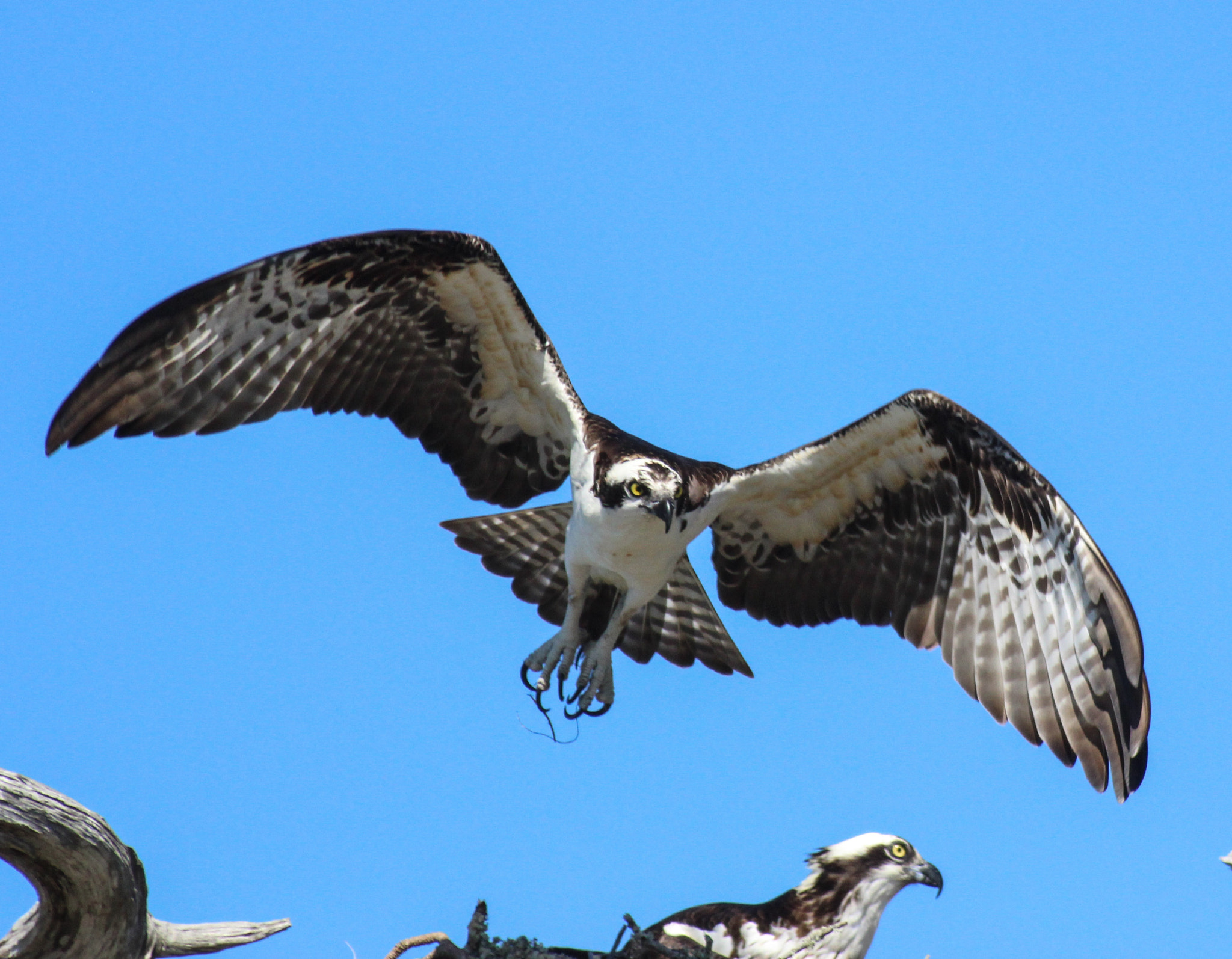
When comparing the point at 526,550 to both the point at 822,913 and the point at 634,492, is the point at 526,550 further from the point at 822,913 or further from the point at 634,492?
the point at 822,913

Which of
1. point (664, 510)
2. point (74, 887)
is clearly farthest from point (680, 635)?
point (74, 887)

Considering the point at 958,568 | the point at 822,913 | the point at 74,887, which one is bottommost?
the point at 74,887

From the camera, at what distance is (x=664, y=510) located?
694 cm

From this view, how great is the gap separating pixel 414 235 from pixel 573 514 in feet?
6.26

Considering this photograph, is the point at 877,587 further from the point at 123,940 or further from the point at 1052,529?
the point at 123,940

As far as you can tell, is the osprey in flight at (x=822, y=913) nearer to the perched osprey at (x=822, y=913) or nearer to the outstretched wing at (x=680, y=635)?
the perched osprey at (x=822, y=913)

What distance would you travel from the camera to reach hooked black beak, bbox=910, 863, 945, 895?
7.77 metres

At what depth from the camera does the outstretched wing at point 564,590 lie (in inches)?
324

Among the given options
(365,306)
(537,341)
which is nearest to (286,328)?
(365,306)

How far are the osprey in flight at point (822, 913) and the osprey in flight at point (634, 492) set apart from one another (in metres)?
1.19

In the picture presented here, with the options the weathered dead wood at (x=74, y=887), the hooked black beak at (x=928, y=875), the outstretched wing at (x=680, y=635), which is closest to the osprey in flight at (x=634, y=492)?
the outstretched wing at (x=680, y=635)

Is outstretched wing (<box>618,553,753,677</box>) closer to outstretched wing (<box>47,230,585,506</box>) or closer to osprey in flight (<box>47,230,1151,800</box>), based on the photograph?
osprey in flight (<box>47,230,1151,800</box>)

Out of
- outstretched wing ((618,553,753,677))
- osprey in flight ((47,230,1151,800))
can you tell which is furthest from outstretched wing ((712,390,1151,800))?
outstretched wing ((618,553,753,677))

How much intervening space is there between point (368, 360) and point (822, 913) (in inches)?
172
